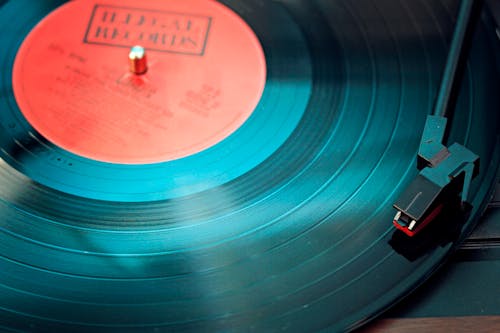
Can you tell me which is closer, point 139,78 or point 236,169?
point 236,169

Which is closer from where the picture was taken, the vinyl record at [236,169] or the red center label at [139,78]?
the vinyl record at [236,169]

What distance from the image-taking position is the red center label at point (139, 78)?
1.33 meters

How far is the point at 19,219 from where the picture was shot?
118 cm

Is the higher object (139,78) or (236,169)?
(139,78)

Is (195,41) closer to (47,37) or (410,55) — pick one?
(47,37)

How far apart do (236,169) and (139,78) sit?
28 cm

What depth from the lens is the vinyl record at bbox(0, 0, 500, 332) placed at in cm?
110

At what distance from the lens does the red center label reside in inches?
52.4

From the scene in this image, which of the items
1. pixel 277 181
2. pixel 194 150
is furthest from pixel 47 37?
pixel 277 181

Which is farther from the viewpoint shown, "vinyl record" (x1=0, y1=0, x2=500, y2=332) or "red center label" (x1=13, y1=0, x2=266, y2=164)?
"red center label" (x1=13, y1=0, x2=266, y2=164)

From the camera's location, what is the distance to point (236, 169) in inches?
49.0

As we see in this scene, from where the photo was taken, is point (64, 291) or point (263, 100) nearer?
point (64, 291)

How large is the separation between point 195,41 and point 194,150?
238mm

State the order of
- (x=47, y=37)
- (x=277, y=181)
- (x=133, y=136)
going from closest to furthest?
(x=277, y=181)
(x=133, y=136)
(x=47, y=37)
